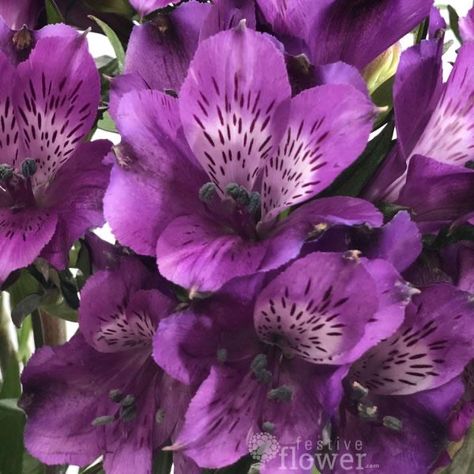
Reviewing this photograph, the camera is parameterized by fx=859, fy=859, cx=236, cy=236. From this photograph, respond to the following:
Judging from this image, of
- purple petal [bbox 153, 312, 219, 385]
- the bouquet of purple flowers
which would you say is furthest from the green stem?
purple petal [bbox 153, 312, 219, 385]

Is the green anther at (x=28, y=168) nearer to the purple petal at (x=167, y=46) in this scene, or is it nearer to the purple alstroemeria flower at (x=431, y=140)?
the purple petal at (x=167, y=46)

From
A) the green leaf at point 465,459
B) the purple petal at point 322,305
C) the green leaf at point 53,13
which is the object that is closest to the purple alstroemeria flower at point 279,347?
the purple petal at point 322,305

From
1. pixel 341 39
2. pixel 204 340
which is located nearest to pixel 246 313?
pixel 204 340

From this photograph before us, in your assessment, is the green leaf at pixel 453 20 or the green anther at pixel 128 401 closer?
the green anther at pixel 128 401

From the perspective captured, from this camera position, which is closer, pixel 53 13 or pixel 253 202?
pixel 253 202

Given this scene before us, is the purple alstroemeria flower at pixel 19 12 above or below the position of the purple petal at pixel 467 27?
below

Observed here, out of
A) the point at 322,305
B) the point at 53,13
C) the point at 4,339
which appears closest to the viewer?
the point at 322,305

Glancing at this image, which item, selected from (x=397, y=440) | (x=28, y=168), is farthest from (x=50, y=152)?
(x=397, y=440)

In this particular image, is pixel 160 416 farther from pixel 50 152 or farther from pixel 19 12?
pixel 19 12
